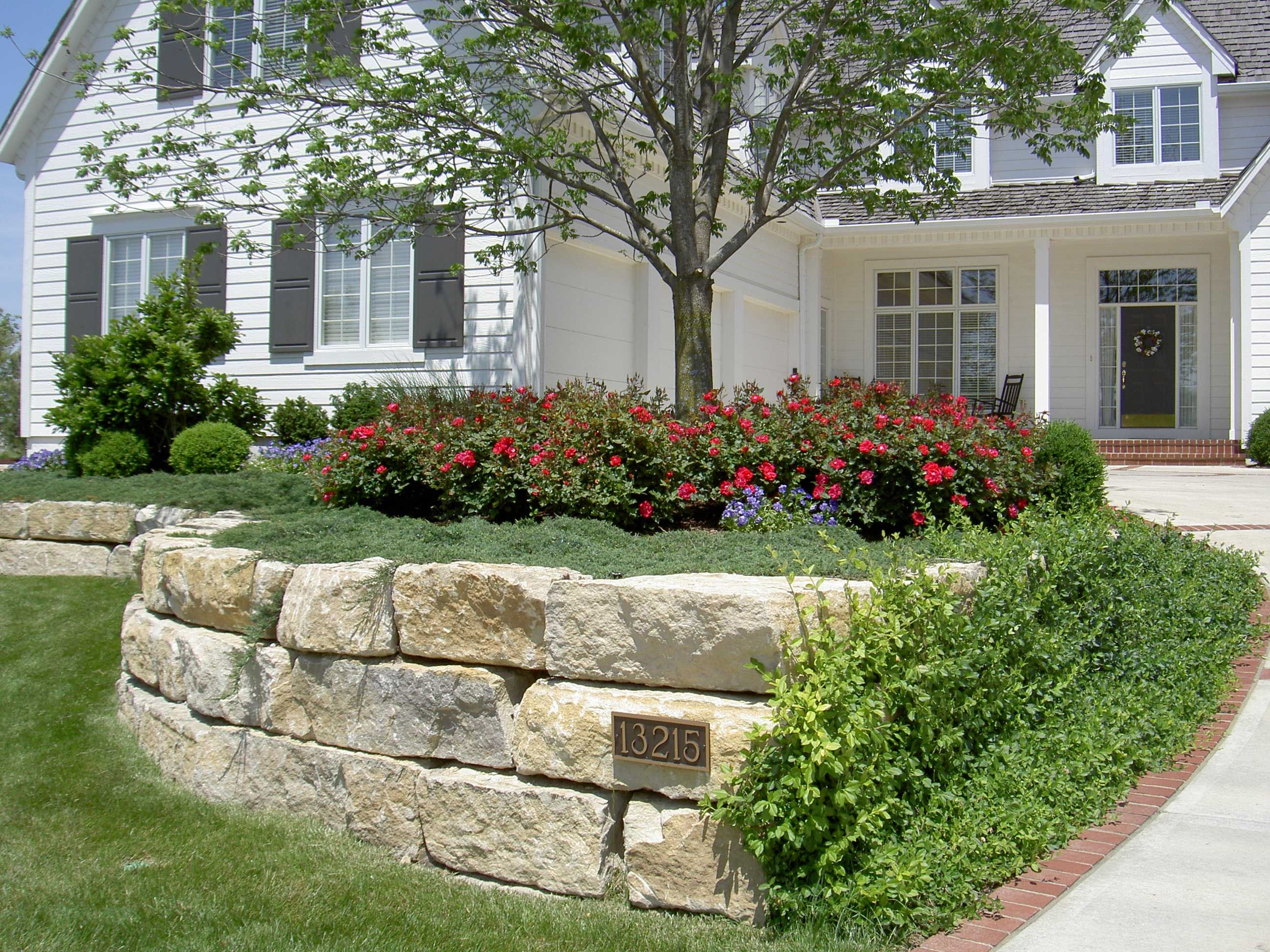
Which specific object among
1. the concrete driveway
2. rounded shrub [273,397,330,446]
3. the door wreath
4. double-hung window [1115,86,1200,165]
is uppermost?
double-hung window [1115,86,1200,165]

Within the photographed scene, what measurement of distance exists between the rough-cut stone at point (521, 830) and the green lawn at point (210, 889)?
0.10 m

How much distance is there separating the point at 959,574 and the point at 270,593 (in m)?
2.76

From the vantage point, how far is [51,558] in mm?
7789

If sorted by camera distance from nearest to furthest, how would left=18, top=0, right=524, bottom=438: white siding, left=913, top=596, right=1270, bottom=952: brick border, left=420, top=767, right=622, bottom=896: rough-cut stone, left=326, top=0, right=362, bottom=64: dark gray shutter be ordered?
left=913, top=596, right=1270, bottom=952: brick border → left=420, top=767, right=622, bottom=896: rough-cut stone → left=326, top=0, right=362, bottom=64: dark gray shutter → left=18, top=0, right=524, bottom=438: white siding

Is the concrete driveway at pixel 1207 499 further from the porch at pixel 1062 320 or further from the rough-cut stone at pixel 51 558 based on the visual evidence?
the rough-cut stone at pixel 51 558

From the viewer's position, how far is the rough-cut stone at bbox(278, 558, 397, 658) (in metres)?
4.27

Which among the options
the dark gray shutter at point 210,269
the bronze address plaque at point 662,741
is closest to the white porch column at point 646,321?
the dark gray shutter at point 210,269

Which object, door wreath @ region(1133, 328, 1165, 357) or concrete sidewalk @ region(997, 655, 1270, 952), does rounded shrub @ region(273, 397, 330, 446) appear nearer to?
concrete sidewalk @ region(997, 655, 1270, 952)

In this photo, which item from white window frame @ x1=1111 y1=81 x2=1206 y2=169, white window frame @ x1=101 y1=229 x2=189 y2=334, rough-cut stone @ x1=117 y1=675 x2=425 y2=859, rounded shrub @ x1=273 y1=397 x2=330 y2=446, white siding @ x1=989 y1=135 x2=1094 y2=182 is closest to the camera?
rough-cut stone @ x1=117 y1=675 x2=425 y2=859

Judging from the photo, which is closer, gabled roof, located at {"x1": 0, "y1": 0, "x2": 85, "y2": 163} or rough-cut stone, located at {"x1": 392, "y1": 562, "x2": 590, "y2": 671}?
rough-cut stone, located at {"x1": 392, "y1": 562, "x2": 590, "y2": 671}

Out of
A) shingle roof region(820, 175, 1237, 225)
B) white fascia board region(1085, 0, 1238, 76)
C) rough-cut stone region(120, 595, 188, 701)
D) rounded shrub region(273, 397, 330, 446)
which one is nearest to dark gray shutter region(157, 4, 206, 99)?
rounded shrub region(273, 397, 330, 446)

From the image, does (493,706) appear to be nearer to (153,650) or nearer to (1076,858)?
(1076,858)

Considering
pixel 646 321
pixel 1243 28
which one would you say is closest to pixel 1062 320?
pixel 1243 28

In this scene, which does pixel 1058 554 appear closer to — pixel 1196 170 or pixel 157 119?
pixel 157 119
